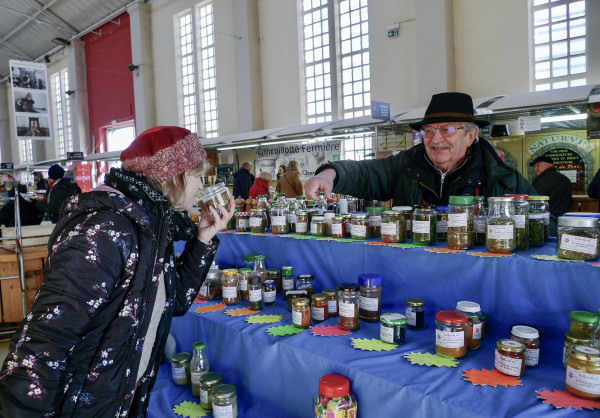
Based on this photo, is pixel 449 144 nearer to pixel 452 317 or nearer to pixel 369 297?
pixel 369 297

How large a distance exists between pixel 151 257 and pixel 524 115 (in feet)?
20.7

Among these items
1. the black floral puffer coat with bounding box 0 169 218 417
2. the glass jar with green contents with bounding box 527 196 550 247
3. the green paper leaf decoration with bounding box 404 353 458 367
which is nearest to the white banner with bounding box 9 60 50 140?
the black floral puffer coat with bounding box 0 169 218 417

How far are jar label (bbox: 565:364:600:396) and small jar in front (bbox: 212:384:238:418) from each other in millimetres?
1243

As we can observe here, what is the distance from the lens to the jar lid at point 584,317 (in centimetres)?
113

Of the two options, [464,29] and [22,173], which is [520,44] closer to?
[464,29]

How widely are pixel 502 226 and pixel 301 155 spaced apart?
7984 millimetres

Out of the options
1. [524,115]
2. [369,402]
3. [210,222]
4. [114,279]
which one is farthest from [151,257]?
[524,115]

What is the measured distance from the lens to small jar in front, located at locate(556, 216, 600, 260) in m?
1.23

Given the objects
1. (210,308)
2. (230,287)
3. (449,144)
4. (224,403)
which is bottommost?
(224,403)

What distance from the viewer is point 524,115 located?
19.6ft

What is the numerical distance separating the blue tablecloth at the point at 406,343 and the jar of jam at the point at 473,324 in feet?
0.11

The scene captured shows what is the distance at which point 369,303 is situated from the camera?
67.0 inches

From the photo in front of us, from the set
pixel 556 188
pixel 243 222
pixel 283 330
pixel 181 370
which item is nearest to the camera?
pixel 283 330

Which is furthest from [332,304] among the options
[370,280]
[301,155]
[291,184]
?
[301,155]
